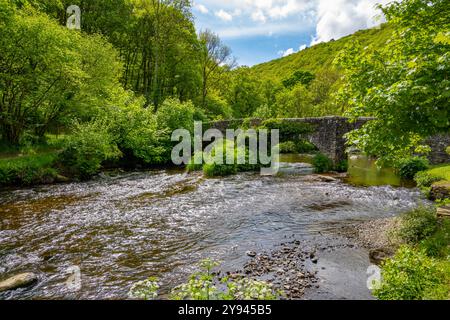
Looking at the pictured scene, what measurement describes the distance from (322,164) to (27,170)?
70.3 ft

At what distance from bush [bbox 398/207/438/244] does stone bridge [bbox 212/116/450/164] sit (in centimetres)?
1481

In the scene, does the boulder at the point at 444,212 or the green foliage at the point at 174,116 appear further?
the green foliage at the point at 174,116

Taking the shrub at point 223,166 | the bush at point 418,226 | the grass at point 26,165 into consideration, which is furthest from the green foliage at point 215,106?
the bush at point 418,226

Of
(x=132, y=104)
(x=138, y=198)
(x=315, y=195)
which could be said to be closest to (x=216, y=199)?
(x=138, y=198)

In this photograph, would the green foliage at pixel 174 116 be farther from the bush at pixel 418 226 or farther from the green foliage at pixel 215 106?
the bush at pixel 418 226

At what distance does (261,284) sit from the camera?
4.80 m

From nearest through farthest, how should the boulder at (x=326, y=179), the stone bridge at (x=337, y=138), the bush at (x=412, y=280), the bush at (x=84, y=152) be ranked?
the bush at (x=412, y=280) < the bush at (x=84, y=152) < the boulder at (x=326, y=179) < the stone bridge at (x=337, y=138)

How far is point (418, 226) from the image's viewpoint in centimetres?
970

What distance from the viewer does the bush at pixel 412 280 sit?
5699mm

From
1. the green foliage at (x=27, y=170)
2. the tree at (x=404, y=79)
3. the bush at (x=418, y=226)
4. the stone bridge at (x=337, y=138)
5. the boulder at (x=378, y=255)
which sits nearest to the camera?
the tree at (x=404, y=79)

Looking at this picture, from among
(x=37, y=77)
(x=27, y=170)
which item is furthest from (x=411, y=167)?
(x=37, y=77)

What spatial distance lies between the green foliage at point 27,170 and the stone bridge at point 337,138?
20163mm

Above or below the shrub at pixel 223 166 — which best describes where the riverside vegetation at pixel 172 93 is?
above

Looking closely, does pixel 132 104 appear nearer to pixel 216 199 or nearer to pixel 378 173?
pixel 216 199
